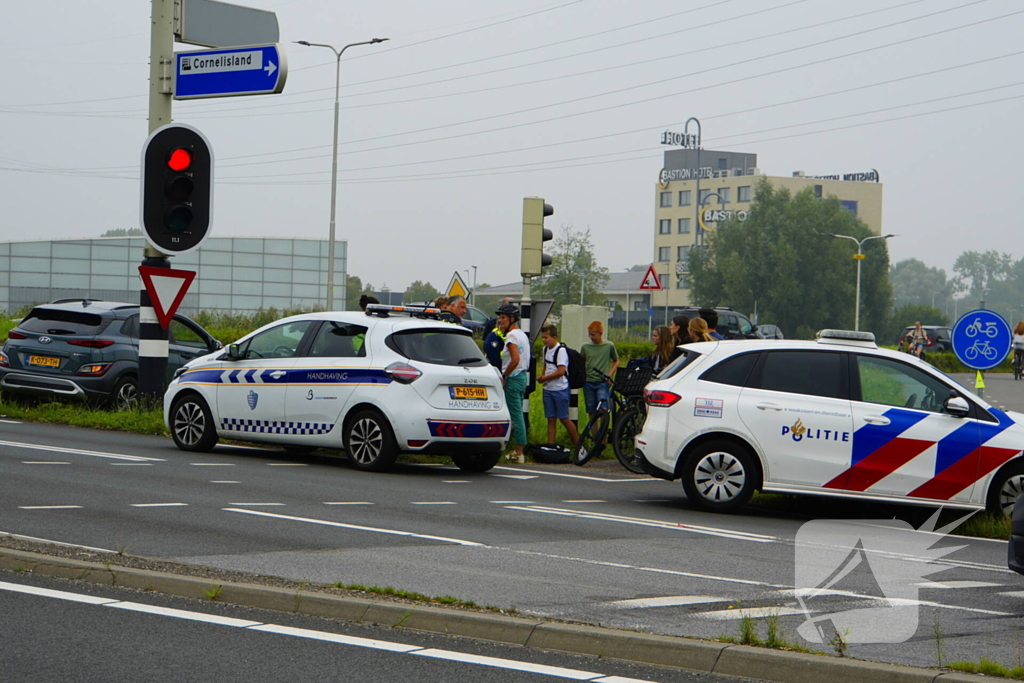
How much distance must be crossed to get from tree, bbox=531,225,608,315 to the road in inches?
2884

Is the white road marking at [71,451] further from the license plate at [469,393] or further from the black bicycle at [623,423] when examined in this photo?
the black bicycle at [623,423]

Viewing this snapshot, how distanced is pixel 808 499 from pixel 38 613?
28.4 feet

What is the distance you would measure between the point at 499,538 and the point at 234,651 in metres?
3.86

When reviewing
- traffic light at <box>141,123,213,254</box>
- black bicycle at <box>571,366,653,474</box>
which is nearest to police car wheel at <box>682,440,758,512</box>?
black bicycle at <box>571,366,653,474</box>

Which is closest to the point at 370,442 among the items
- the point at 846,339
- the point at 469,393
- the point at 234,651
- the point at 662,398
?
the point at 469,393

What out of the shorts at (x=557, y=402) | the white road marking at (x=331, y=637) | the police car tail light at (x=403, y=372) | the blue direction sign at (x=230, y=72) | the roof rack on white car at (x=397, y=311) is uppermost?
the blue direction sign at (x=230, y=72)

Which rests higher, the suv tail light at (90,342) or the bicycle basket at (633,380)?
the suv tail light at (90,342)

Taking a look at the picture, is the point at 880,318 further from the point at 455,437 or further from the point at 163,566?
the point at 163,566

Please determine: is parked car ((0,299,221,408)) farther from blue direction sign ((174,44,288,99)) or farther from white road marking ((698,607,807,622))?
white road marking ((698,607,807,622))

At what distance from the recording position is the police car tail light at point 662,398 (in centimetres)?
1185

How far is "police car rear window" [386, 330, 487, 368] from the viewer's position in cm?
1367

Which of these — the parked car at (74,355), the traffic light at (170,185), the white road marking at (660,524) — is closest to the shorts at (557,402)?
the white road marking at (660,524)

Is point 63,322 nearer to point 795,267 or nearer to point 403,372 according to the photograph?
point 403,372

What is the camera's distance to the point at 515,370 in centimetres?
1577
